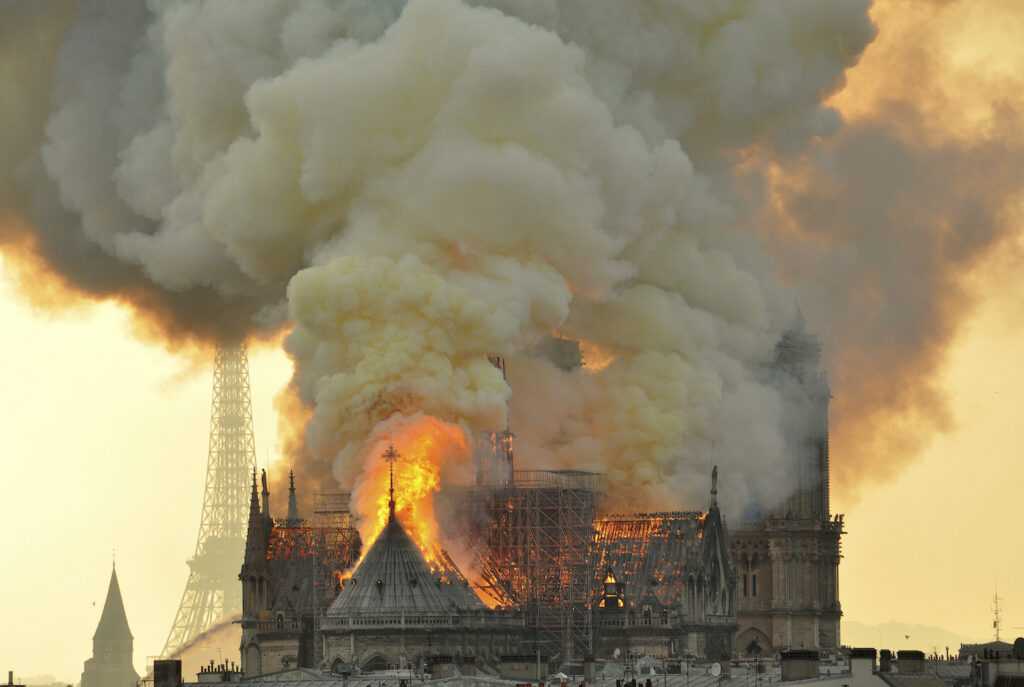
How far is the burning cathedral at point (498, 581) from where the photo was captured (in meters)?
132

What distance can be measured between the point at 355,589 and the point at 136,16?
92.3 feet

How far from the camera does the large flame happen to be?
129 meters

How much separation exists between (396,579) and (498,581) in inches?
399

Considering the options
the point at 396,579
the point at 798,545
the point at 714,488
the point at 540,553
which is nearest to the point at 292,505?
the point at 540,553

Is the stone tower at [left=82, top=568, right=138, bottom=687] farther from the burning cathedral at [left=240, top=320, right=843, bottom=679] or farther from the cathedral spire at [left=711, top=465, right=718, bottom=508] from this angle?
the cathedral spire at [left=711, top=465, right=718, bottom=508]

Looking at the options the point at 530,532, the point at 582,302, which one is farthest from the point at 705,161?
A: the point at 530,532

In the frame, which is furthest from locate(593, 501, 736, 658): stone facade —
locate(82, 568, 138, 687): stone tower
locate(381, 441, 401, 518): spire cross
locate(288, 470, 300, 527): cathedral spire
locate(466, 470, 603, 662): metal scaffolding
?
locate(82, 568, 138, 687): stone tower

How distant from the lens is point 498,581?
5566 inches

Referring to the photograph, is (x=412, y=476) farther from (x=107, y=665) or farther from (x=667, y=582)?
(x=107, y=665)

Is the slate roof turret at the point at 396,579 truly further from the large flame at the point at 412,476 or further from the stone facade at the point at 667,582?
the stone facade at the point at 667,582

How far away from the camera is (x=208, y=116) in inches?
5492

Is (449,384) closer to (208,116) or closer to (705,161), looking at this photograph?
(208,116)

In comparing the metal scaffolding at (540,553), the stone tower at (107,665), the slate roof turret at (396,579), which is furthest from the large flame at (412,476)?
the stone tower at (107,665)

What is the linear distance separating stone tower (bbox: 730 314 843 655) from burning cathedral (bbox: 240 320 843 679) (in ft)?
62.1
